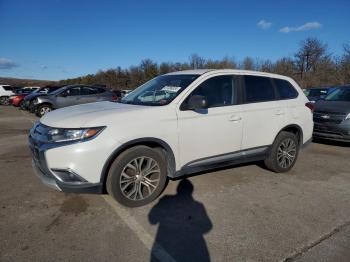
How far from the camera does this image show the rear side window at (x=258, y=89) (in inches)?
192

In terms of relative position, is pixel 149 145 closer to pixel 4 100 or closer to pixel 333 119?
pixel 333 119

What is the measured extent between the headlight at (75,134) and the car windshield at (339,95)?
7764 millimetres

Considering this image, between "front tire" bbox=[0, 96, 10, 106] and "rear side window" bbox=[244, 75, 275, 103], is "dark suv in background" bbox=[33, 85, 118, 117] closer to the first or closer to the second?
"rear side window" bbox=[244, 75, 275, 103]

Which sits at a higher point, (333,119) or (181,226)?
(333,119)

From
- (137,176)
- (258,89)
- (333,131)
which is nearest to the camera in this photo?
(137,176)

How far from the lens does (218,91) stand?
4.57 m

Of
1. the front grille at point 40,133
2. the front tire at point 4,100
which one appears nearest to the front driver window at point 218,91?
the front grille at point 40,133

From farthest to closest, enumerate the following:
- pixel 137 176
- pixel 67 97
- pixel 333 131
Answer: pixel 67 97 → pixel 333 131 → pixel 137 176

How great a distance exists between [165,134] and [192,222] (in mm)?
1152

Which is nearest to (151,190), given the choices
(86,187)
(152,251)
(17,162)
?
(86,187)

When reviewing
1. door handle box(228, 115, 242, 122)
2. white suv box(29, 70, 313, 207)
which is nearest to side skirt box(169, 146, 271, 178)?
white suv box(29, 70, 313, 207)

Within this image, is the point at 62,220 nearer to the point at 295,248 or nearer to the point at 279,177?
the point at 295,248

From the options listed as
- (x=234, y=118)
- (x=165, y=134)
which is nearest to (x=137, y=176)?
(x=165, y=134)

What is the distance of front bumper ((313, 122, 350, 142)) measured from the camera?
24.7 ft
